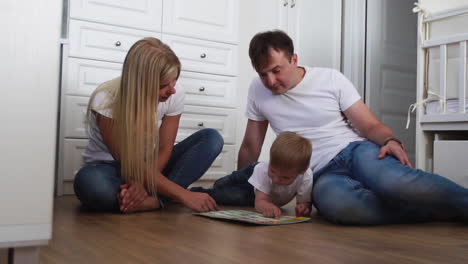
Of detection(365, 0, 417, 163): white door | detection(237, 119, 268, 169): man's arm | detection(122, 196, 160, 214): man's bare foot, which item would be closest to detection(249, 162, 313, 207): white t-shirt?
detection(237, 119, 268, 169): man's arm

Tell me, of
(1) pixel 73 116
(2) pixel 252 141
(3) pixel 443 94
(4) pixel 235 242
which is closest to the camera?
(4) pixel 235 242

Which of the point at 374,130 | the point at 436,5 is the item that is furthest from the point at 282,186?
the point at 436,5

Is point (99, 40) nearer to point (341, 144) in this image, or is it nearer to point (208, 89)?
point (208, 89)

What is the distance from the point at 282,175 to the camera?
1477 millimetres

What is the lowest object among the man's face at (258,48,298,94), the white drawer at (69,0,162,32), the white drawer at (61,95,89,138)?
the white drawer at (61,95,89,138)

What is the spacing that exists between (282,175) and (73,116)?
1.15 m

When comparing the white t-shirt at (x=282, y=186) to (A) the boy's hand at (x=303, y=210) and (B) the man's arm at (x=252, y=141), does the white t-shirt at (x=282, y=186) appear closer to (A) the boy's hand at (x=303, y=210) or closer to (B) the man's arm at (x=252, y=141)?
(A) the boy's hand at (x=303, y=210)

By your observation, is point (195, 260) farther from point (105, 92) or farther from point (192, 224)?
point (105, 92)

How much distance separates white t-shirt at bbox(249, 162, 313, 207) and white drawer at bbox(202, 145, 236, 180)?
97 cm

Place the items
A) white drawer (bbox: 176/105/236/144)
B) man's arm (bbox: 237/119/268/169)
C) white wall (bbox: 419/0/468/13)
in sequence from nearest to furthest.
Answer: man's arm (bbox: 237/119/268/169) → white wall (bbox: 419/0/468/13) → white drawer (bbox: 176/105/236/144)

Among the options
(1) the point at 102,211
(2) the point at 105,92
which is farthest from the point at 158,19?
(1) the point at 102,211

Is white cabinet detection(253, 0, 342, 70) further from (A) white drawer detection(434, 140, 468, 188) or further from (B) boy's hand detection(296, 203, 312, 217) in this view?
(B) boy's hand detection(296, 203, 312, 217)

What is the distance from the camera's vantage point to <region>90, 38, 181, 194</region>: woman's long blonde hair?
1473mm

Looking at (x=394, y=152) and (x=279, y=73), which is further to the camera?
(x=279, y=73)
